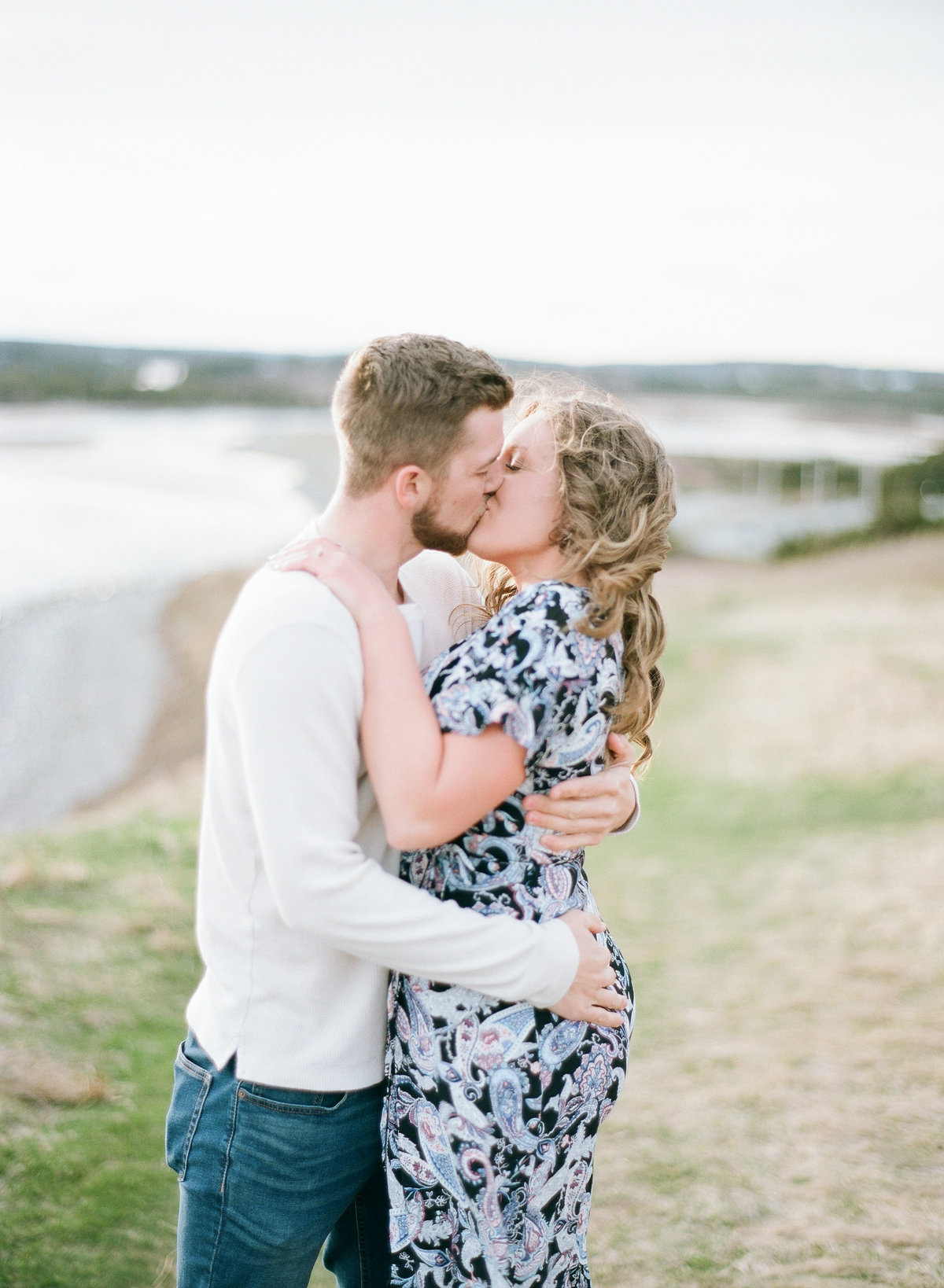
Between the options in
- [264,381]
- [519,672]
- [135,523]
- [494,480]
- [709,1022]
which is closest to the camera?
[519,672]

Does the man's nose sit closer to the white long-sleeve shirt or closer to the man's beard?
the man's beard

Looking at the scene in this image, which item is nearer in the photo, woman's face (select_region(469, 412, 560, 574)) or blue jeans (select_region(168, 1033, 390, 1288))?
blue jeans (select_region(168, 1033, 390, 1288))

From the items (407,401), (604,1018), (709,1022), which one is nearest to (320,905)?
(604,1018)

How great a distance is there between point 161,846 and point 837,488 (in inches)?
2384

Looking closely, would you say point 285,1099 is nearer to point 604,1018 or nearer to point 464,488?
point 604,1018

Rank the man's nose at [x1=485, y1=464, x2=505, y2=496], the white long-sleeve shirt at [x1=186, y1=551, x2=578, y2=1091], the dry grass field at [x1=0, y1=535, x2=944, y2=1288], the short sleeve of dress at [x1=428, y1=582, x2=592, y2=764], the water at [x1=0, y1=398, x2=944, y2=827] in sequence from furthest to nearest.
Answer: the water at [x1=0, y1=398, x2=944, y2=827]
the dry grass field at [x1=0, y1=535, x2=944, y2=1288]
the man's nose at [x1=485, y1=464, x2=505, y2=496]
the short sleeve of dress at [x1=428, y1=582, x2=592, y2=764]
the white long-sleeve shirt at [x1=186, y1=551, x2=578, y2=1091]

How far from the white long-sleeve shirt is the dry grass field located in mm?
1910

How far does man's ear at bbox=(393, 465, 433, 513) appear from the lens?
1927mm

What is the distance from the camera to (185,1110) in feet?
6.42

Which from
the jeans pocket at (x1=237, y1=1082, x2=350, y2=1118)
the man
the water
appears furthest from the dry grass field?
the water

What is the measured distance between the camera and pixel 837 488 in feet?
204

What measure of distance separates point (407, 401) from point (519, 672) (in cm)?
53

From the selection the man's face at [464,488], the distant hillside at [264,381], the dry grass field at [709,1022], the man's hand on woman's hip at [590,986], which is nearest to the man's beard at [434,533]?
the man's face at [464,488]

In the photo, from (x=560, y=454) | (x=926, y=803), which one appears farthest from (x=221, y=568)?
(x=560, y=454)
